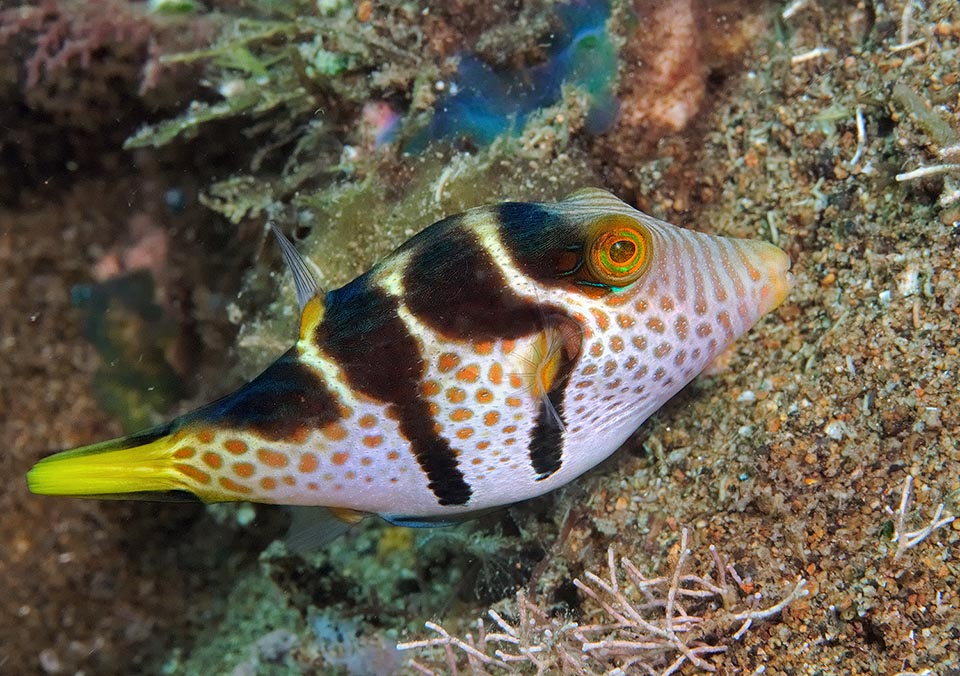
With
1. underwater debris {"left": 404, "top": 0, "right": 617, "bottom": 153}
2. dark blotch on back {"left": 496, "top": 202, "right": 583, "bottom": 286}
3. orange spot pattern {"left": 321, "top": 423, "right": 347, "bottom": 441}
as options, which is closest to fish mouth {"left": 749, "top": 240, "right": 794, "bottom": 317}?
dark blotch on back {"left": 496, "top": 202, "right": 583, "bottom": 286}

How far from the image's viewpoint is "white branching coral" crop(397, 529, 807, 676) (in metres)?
2.22

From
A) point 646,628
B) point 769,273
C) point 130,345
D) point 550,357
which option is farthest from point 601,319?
point 130,345

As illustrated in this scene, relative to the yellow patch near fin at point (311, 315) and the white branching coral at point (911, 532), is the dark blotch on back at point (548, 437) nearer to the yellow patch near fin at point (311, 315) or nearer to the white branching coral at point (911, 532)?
the yellow patch near fin at point (311, 315)

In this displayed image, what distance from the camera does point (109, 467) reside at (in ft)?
7.23

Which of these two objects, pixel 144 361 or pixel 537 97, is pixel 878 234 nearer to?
pixel 537 97

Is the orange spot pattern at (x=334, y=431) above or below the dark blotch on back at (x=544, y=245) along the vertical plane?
below

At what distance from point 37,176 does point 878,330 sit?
4986 millimetres

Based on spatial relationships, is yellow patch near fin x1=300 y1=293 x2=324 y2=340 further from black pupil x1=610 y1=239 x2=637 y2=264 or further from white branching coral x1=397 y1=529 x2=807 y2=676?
white branching coral x1=397 y1=529 x2=807 y2=676

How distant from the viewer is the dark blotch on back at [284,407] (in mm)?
2164

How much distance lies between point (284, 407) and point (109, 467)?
23.8 inches


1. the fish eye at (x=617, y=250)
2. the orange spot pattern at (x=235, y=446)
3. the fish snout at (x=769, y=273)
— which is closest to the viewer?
the fish eye at (x=617, y=250)

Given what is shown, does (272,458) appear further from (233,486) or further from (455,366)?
(455,366)

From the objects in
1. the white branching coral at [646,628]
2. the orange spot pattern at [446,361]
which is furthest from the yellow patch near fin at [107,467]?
the white branching coral at [646,628]

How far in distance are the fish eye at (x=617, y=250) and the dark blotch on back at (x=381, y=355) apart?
62 centimetres
